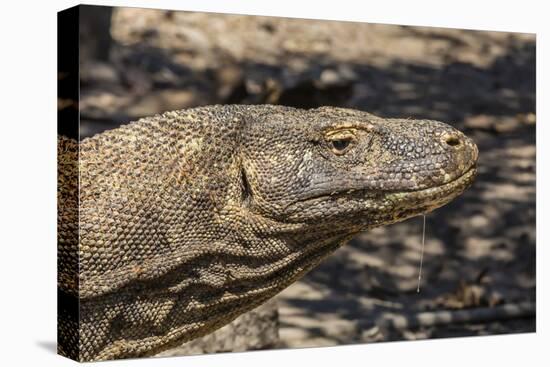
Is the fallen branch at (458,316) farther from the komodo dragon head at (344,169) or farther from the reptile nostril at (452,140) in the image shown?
the reptile nostril at (452,140)

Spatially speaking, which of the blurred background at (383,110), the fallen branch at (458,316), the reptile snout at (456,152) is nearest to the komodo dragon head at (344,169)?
the reptile snout at (456,152)

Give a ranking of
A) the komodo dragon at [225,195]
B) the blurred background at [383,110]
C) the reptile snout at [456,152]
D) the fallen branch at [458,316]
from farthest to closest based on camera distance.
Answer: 1. the fallen branch at [458,316]
2. the blurred background at [383,110]
3. the reptile snout at [456,152]
4. the komodo dragon at [225,195]

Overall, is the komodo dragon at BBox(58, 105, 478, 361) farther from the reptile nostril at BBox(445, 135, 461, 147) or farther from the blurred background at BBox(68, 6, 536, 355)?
the blurred background at BBox(68, 6, 536, 355)

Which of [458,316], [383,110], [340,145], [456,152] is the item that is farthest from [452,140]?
[458,316]

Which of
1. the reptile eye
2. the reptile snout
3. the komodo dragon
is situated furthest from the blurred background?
the reptile snout

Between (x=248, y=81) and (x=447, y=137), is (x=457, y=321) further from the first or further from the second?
(x=447, y=137)

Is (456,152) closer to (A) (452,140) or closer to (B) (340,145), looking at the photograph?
(A) (452,140)
